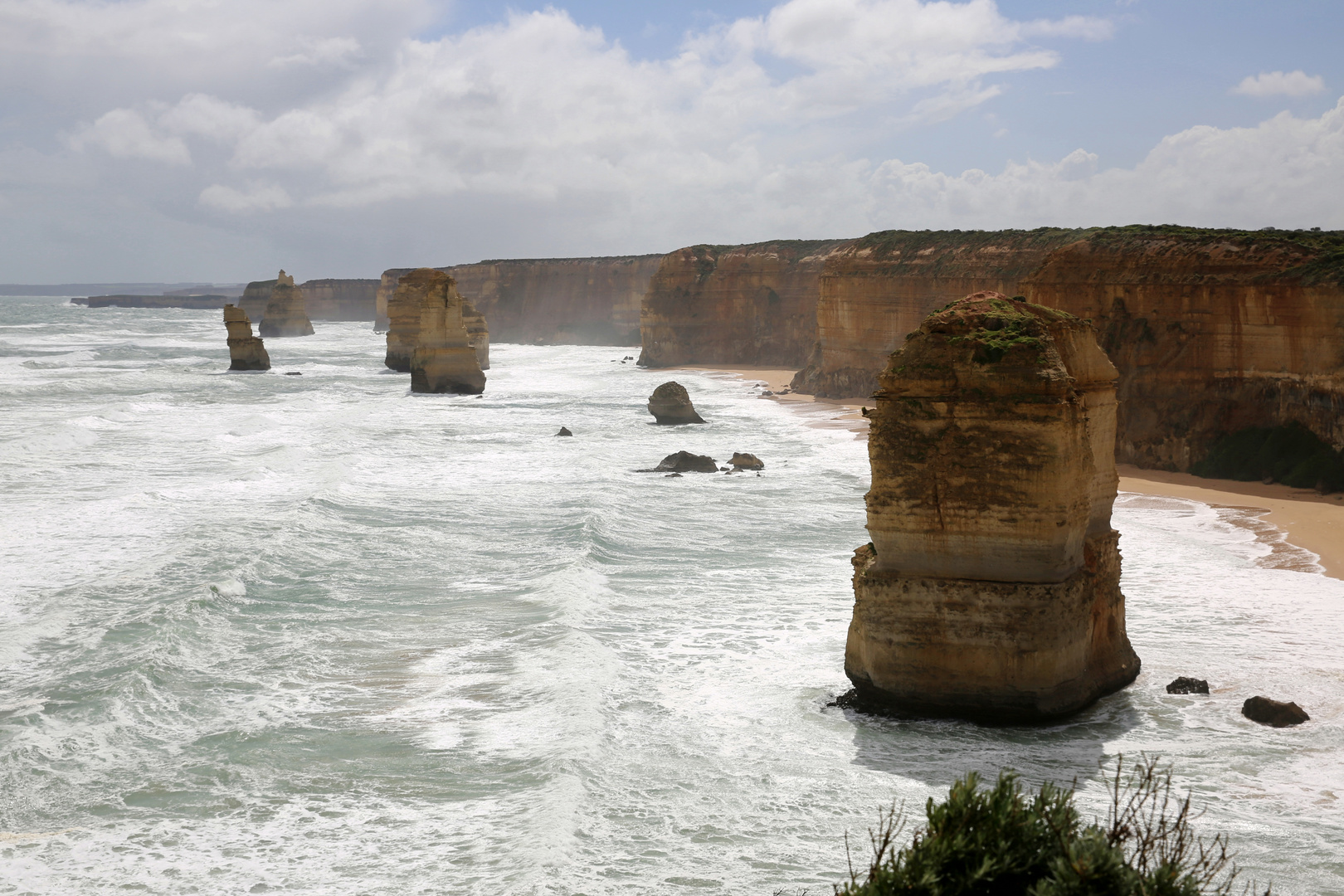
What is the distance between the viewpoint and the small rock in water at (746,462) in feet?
90.9

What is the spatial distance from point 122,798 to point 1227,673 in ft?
36.1

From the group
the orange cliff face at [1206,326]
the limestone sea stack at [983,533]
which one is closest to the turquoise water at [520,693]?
the limestone sea stack at [983,533]

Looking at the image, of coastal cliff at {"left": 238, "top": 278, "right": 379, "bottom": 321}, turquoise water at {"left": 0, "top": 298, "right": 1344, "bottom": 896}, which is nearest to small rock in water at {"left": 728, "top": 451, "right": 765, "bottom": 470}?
turquoise water at {"left": 0, "top": 298, "right": 1344, "bottom": 896}

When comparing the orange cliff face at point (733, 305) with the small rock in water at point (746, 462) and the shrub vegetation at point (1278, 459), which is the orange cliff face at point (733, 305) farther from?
the shrub vegetation at point (1278, 459)

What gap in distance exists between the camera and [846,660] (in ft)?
38.2

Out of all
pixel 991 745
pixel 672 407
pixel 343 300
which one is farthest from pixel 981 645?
pixel 343 300

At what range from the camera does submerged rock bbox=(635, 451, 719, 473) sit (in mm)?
27328

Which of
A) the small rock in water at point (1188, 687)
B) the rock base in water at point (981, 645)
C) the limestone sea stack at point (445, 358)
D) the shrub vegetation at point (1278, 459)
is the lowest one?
the small rock in water at point (1188, 687)

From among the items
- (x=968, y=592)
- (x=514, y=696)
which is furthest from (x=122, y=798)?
(x=968, y=592)

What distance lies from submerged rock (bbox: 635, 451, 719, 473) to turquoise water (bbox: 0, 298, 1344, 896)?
1429mm

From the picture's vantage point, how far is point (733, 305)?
71.4 m

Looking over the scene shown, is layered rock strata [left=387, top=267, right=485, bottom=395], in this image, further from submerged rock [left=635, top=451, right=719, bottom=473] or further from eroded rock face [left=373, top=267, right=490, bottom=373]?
submerged rock [left=635, top=451, right=719, bottom=473]

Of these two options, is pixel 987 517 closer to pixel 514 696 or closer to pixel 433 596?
pixel 514 696

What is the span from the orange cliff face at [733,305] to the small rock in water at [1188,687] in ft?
184
